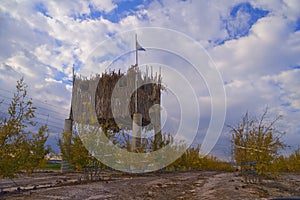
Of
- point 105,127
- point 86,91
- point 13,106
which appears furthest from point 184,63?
point 86,91

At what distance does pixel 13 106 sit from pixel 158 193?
14.6 feet

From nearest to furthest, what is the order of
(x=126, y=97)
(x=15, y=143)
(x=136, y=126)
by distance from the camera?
(x=15, y=143), (x=136, y=126), (x=126, y=97)

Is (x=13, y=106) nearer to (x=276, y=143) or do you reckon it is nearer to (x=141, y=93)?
(x=276, y=143)

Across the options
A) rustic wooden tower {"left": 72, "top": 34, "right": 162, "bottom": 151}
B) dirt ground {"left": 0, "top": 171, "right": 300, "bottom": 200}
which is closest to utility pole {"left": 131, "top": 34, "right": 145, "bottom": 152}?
rustic wooden tower {"left": 72, "top": 34, "right": 162, "bottom": 151}

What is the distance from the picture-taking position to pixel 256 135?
999 cm

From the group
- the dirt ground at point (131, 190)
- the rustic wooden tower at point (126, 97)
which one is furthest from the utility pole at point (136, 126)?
the dirt ground at point (131, 190)

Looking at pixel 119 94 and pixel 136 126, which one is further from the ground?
pixel 119 94

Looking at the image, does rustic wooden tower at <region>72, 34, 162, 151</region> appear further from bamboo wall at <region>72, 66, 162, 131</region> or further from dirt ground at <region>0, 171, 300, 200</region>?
dirt ground at <region>0, 171, 300, 200</region>

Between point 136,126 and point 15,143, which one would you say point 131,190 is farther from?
point 136,126

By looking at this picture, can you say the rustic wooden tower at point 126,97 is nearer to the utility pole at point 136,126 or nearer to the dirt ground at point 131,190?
the utility pole at point 136,126

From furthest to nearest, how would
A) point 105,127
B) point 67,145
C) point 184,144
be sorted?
point 184,144 < point 105,127 < point 67,145

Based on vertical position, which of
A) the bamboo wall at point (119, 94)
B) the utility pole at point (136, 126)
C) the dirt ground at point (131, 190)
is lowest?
the dirt ground at point (131, 190)

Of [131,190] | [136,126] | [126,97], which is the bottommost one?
[131,190]

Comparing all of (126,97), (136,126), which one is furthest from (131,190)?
(126,97)
